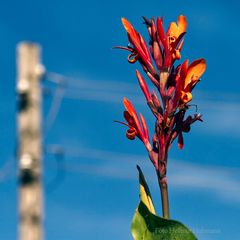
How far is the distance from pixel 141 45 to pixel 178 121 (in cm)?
87

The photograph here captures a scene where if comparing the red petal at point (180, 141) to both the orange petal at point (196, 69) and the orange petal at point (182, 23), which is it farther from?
the orange petal at point (182, 23)

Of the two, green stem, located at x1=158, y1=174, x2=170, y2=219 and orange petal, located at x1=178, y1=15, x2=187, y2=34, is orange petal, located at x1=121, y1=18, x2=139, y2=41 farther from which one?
green stem, located at x1=158, y1=174, x2=170, y2=219

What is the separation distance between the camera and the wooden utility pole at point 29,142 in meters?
6.82

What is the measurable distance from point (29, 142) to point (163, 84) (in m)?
1.74

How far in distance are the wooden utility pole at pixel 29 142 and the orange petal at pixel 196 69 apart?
1728mm

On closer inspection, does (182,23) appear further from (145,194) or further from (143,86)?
(145,194)

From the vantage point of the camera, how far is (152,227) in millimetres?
8188

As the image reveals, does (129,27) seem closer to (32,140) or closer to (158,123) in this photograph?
(158,123)

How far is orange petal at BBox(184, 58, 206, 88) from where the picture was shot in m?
8.41

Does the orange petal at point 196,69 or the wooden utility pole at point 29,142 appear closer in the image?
the wooden utility pole at point 29,142

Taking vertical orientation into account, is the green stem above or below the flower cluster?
below

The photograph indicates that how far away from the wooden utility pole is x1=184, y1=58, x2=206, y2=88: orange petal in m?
1.73

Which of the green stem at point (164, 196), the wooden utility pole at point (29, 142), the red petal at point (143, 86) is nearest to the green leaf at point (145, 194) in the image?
the green stem at point (164, 196)

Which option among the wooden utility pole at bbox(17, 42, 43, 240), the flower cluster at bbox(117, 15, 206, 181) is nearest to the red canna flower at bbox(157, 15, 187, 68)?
the flower cluster at bbox(117, 15, 206, 181)
